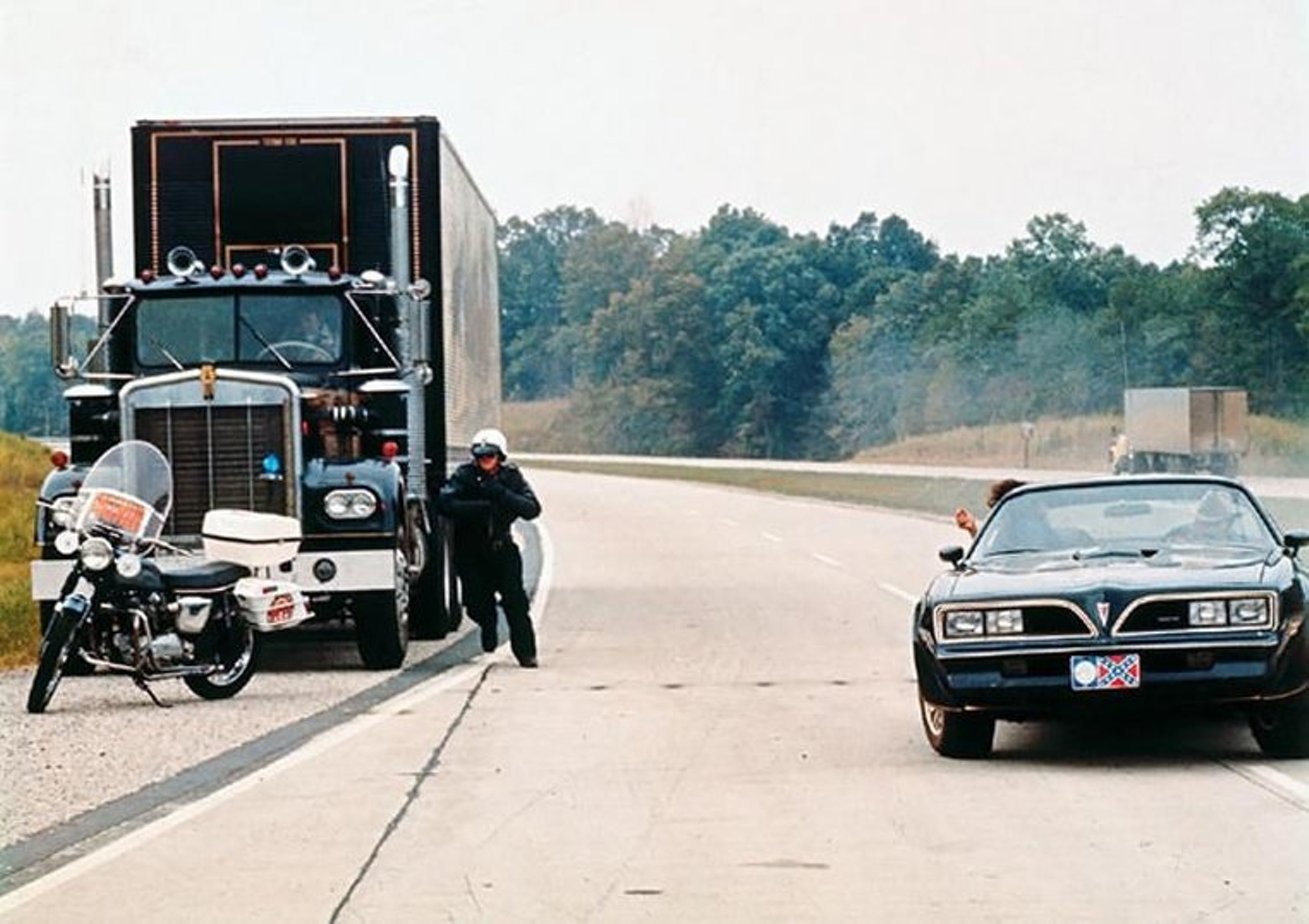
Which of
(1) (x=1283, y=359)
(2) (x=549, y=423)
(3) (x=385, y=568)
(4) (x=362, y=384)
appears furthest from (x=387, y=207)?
(2) (x=549, y=423)

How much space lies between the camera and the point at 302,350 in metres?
20.4

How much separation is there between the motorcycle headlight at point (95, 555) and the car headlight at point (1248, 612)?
766cm

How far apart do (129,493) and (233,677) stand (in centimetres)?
152

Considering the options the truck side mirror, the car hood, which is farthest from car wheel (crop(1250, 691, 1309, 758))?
the truck side mirror

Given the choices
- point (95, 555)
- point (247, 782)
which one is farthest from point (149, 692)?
point (247, 782)

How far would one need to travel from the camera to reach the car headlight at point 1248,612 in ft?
39.6

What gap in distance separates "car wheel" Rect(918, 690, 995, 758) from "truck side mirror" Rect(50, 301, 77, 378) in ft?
29.4

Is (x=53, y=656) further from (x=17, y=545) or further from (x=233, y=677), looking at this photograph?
(x=17, y=545)

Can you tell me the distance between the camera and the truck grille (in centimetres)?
1912

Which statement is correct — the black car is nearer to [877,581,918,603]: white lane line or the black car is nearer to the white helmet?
the white helmet

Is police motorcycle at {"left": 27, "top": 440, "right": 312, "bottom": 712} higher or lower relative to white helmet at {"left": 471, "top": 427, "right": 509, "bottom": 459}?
lower

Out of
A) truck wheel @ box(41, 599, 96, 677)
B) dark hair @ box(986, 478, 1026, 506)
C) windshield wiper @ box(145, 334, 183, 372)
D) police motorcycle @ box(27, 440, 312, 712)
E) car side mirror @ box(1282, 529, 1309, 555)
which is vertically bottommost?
truck wheel @ box(41, 599, 96, 677)

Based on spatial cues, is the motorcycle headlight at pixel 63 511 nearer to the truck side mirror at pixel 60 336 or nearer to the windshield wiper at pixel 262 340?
the truck side mirror at pixel 60 336

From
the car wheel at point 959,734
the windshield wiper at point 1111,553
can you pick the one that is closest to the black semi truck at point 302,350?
the car wheel at point 959,734
